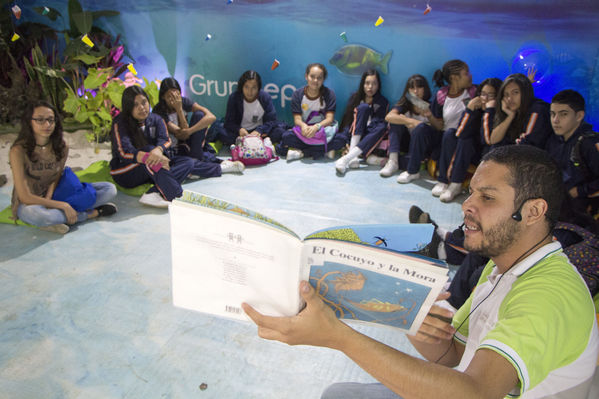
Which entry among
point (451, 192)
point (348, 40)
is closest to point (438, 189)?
point (451, 192)

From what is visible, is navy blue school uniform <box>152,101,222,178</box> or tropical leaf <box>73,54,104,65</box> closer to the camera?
navy blue school uniform <box>152,101,222,178</box>

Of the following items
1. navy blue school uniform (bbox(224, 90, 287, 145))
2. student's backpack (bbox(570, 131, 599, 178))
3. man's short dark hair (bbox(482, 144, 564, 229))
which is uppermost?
man's short dark hair (bbox(482, 144, 564, 229))

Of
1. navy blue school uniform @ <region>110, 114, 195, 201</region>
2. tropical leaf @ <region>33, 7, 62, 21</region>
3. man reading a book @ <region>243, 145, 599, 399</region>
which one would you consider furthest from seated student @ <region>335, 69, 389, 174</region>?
tropical leaf @ <region>33, 7, 62, 21</region>

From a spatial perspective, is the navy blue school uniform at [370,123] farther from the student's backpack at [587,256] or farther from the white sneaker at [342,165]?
the student's backpack at [587,256]

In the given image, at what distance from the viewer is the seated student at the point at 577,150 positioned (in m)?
3.15

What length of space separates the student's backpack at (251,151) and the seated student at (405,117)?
1.28 m

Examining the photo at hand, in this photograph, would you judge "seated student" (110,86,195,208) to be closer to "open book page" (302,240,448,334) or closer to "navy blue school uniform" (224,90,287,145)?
"navy blue school uniform" (224,90,287,145)

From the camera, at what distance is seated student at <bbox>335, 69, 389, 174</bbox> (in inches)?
189

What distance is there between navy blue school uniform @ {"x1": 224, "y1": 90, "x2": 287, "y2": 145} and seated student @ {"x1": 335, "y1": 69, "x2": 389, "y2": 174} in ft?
2.99

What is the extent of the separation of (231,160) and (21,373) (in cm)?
315

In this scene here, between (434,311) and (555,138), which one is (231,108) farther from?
(434,311)

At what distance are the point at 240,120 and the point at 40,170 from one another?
2451mm

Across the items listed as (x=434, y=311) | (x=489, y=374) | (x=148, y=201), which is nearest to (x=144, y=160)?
(x=148, y=201)

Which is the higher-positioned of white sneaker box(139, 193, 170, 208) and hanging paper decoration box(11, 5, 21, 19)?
hanging paper decoration box(11, 5, 21, 19)
